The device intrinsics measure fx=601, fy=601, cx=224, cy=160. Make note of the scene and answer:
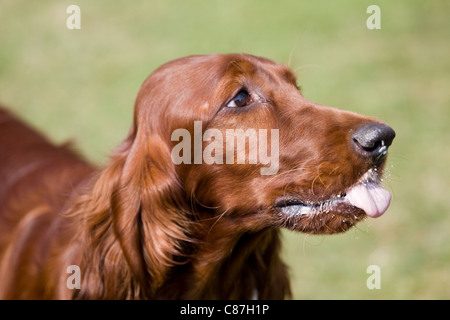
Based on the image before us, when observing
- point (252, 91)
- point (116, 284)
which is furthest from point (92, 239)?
point (252, 91)

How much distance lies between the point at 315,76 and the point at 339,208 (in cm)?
501

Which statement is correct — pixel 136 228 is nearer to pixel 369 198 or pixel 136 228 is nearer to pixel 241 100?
pixel 241 100

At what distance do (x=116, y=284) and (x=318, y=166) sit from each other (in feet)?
3.42

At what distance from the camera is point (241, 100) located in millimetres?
2656

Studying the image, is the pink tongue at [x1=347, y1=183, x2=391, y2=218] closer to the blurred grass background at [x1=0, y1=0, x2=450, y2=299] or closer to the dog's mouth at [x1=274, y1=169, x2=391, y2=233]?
the dog's mouth at [x1=274, y1=169, x2=391, y2=233]

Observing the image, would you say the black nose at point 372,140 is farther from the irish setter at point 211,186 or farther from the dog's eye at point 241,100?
the dog's eye at point 241,100

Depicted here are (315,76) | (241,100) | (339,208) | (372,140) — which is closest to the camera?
(372,140)

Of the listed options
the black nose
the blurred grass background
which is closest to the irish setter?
the black nose

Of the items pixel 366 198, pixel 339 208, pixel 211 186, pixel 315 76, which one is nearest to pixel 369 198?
pixel 366 198

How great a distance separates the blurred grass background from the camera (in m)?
4.62

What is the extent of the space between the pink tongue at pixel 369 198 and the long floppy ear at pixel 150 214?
77 cm

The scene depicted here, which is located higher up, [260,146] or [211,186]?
[260,146]

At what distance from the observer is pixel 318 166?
8.16 ft
